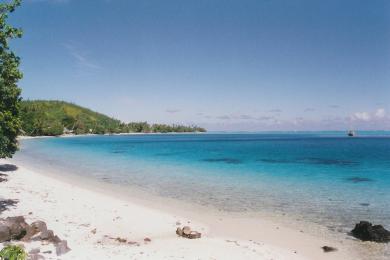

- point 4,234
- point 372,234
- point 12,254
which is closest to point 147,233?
point 4,234

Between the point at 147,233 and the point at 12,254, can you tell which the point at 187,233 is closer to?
the point at 147,233

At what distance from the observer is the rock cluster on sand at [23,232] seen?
1213 cm

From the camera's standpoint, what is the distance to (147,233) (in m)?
15.5

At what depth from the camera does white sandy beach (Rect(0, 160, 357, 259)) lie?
40.7 ft

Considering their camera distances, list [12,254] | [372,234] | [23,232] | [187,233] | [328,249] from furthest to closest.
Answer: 1. [372,234]
2. [187,233]
3. [328,249]
4. [23,232]
5. [12,254]

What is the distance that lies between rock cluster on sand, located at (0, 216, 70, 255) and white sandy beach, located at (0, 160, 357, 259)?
557 millimetres

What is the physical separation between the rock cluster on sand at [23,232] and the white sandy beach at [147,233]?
21.9 inches

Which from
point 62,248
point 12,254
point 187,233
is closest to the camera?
point 12,254

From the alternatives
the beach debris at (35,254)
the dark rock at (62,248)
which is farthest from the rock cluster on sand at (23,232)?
the beach debris at (35,254)

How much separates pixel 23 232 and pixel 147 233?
543 centimetres

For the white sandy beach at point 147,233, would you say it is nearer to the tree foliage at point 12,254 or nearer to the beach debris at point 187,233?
the beach debris at point 187,233

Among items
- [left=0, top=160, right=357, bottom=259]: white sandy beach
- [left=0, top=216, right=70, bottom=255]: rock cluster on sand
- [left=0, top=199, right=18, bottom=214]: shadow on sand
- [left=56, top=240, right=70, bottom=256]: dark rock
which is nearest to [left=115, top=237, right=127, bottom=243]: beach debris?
[left=0, top=160, right=357, bottom=259]: white sandy beach

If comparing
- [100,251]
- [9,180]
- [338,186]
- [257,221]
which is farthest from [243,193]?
[9,180]

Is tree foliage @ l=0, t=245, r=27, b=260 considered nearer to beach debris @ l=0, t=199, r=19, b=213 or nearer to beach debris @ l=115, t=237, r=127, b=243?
beach debris @ l=115, t=237, r=127, b=243
